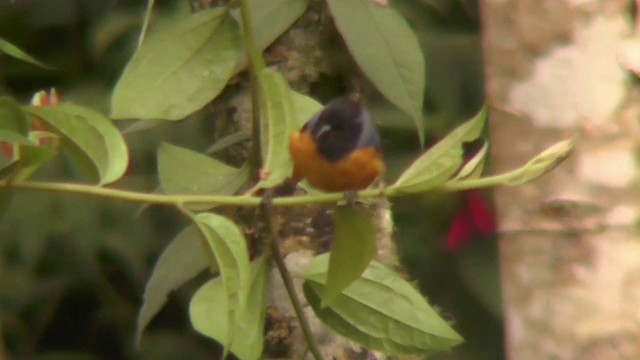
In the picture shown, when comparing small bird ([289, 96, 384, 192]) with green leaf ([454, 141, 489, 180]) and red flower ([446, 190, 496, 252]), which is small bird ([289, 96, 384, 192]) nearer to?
green leaf ([454, 141, 489, 180])

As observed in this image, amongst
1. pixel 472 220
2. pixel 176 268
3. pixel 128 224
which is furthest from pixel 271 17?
pixel 128 224

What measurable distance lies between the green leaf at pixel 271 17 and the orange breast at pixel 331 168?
14cm

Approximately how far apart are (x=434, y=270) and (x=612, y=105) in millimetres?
1202

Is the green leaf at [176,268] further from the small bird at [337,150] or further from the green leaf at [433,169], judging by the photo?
the green leaf at [433,169]

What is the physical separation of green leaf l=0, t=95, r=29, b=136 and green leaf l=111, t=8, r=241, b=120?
6cm

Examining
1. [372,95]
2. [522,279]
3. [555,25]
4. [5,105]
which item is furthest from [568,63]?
[372,95]

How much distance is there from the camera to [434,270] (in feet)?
7.22

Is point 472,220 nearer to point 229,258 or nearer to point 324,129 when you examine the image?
point 324,129

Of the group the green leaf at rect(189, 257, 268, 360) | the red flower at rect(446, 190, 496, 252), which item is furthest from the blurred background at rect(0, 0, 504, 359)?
the green leaf at rect(189, 257, 268, 360)

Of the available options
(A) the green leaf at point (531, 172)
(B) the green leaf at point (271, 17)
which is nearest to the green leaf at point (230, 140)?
(B) the green leaf at point (271, 17)

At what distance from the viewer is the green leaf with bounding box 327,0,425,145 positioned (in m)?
0.90

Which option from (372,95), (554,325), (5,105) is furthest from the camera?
(372,95)

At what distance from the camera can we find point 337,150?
845mm

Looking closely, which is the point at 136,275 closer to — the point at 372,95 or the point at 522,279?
the point at 372,95
